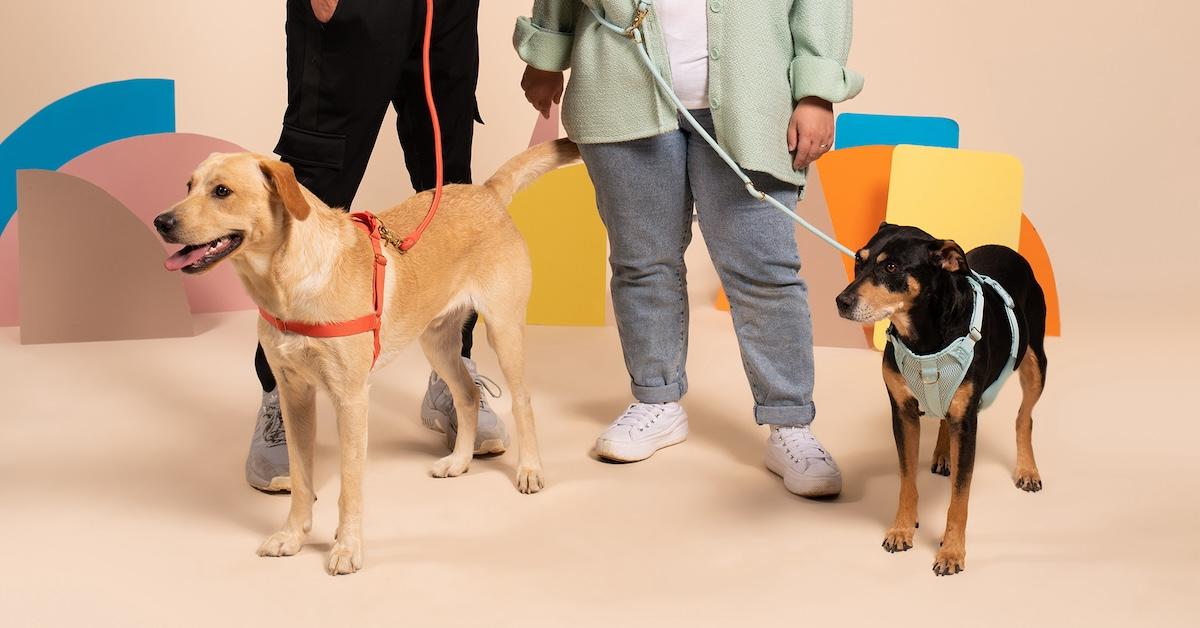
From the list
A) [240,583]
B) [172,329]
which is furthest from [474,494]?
[172,329]

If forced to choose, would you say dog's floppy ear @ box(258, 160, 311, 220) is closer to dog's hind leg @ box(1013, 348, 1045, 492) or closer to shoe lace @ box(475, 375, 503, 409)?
shoe lace @ box(475, 375, 503, 409)

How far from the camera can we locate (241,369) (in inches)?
162

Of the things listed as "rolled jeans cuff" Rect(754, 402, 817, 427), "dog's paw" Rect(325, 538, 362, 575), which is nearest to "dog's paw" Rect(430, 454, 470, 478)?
"dog's paw" Rect(325, 538, 362, 575)

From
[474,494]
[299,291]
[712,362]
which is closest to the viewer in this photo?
[299,291]

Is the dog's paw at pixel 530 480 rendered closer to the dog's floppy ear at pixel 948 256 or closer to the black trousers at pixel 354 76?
the black trousers at pixel 354 76

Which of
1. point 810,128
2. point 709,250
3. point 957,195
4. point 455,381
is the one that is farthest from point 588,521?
point 957,195

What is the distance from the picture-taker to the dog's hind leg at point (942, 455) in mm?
3139

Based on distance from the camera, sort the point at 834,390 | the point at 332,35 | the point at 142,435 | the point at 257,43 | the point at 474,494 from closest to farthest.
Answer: the point at 332,35, the point at 474,494, the point at 142,435, the point at 834,390, the point at 257,43

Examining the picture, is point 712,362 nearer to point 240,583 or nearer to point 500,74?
point 500,74

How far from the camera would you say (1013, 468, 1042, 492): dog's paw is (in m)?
3.02

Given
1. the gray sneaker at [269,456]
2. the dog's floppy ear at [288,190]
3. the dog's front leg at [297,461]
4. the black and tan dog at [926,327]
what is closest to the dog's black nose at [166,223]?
the dog's floppy ear at [288,190]

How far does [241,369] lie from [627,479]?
1684 millimetres

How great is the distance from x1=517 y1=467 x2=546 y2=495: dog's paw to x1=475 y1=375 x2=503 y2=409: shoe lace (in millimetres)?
316

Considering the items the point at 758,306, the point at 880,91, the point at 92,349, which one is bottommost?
the point at 92,349
